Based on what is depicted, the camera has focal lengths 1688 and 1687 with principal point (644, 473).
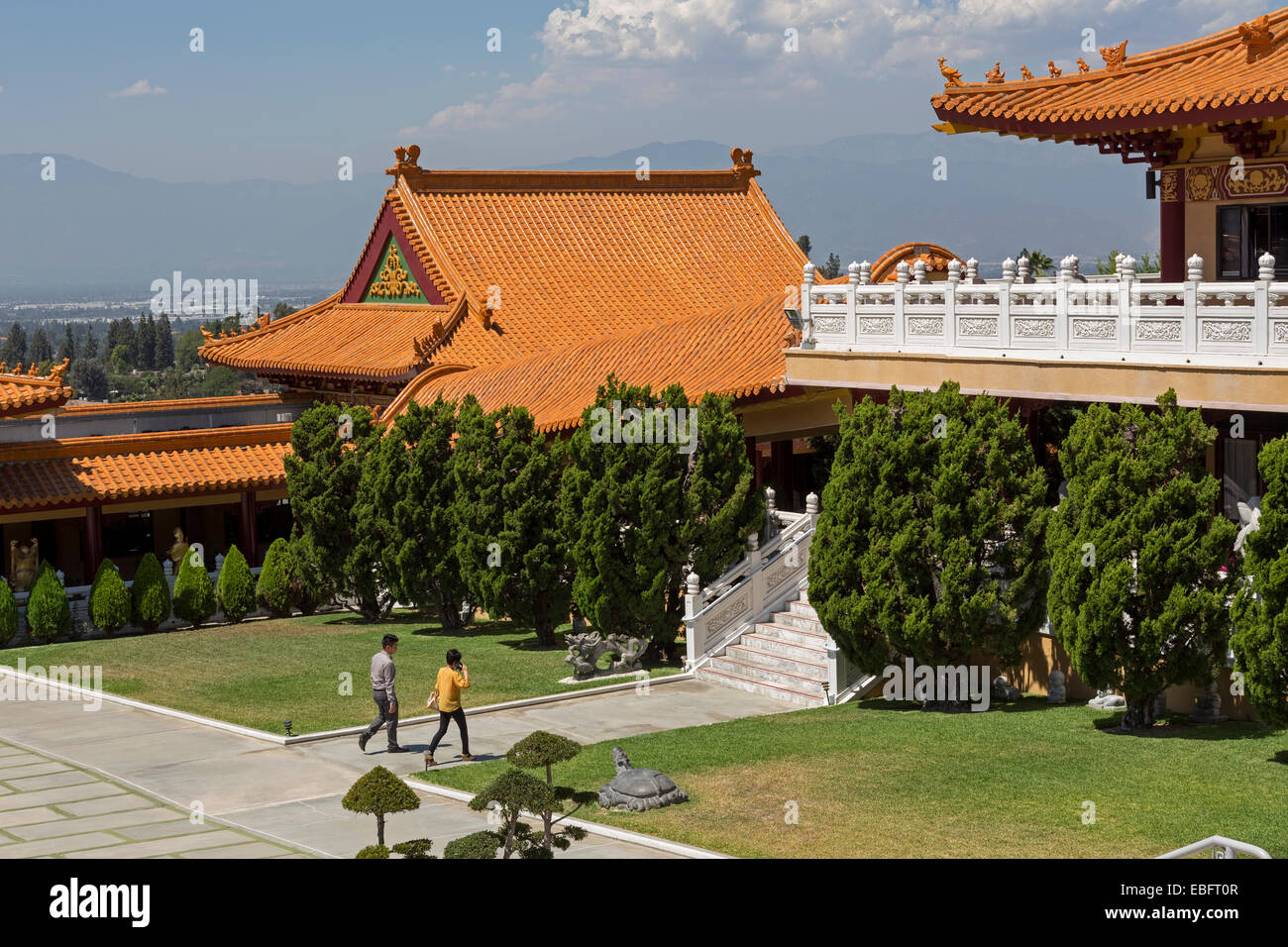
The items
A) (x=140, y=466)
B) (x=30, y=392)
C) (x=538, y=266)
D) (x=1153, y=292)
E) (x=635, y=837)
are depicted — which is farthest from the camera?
(x=538, y=266)

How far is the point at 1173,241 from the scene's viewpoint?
2055 centimetres

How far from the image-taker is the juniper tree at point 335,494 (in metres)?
26.5

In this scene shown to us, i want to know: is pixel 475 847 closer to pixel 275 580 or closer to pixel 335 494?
pixel 335 494

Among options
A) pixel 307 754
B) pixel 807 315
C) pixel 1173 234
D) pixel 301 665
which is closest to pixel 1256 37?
pixel 1173 234

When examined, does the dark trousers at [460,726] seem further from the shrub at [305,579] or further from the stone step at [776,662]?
the shrub at [305,579]

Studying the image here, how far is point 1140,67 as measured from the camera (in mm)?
20547

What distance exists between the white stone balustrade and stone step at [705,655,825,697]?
4.46 m

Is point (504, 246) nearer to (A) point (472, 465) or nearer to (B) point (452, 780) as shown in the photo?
(A) point (472, 465)

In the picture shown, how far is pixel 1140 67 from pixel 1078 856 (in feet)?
38.1

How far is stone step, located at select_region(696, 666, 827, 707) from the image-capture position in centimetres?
1933

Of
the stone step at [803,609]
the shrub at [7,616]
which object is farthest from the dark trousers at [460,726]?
the shrub at [7,616]

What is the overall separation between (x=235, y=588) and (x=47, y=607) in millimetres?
2992

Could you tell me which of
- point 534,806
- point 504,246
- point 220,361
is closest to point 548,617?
point 534,806

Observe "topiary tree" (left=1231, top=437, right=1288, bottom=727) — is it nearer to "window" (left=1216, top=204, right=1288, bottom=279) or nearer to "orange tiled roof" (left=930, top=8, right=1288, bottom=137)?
"orange tiled roof" (left=930, top=8, right=1288, bottom=137)
